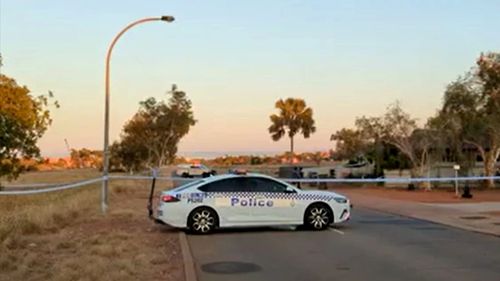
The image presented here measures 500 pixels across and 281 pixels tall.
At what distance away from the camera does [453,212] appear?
23.4 m

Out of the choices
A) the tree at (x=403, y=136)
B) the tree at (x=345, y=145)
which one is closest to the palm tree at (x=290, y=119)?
the tree at (x=345, y=145)

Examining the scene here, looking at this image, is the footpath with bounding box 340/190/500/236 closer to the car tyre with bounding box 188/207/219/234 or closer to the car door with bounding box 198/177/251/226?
the car door with bounding box 198/177/251/226

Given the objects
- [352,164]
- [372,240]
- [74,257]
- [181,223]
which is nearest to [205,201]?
[181,223]

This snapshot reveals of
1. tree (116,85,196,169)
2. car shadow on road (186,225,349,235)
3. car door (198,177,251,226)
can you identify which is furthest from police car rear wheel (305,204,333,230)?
tree (116,85,196,169)

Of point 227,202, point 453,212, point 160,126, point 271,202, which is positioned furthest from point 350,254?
point 160,126

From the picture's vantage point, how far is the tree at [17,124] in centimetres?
3309

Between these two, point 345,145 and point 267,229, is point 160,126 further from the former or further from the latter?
point 267,229

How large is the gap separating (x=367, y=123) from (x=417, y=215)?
68.7 ft

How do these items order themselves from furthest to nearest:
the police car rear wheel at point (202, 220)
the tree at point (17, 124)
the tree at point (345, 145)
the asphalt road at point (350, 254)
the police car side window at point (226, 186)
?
the tree at point (345, 145) < the tree at point (17, 124) < the police car side window at point (226, 186) < the police car rear wheel at point (202, 220) < the asphalt road at point (350, 254)

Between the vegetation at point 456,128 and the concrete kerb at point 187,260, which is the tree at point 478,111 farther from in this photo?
the concrete kerb at point 187,260

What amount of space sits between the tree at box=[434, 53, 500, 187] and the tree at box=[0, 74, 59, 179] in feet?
68.2

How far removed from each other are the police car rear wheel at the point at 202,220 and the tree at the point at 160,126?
44.1 m

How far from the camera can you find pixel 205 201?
17.1 m

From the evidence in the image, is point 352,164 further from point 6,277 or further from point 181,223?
point 6,277
